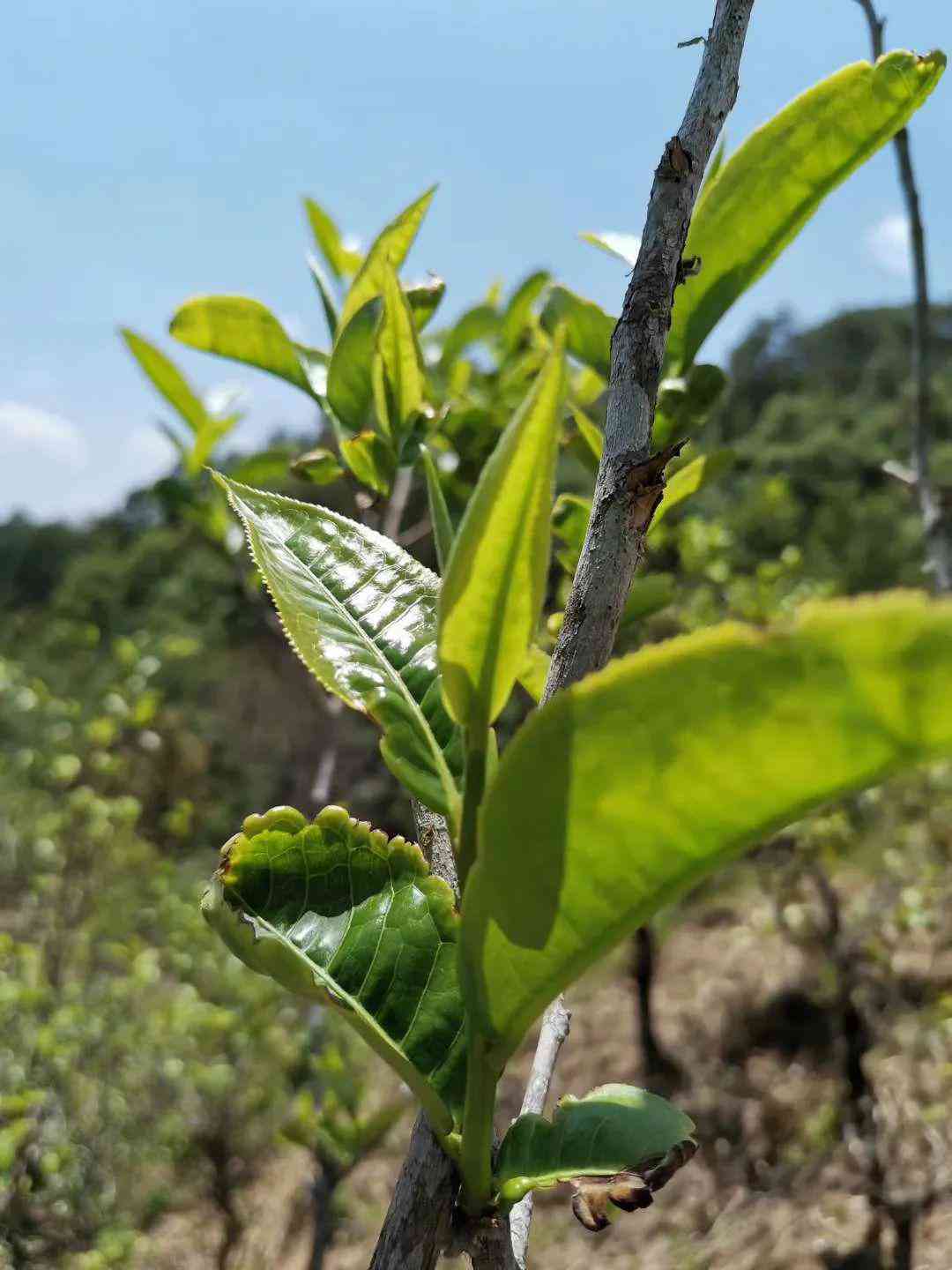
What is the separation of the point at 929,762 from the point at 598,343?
2.22 ft

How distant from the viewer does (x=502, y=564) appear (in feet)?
1.37

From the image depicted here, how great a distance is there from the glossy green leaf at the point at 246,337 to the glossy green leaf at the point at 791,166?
468 mm

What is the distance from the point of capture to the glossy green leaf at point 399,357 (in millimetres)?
832

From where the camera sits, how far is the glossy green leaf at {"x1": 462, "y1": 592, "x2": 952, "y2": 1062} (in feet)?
0.99

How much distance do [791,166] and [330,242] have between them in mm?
782

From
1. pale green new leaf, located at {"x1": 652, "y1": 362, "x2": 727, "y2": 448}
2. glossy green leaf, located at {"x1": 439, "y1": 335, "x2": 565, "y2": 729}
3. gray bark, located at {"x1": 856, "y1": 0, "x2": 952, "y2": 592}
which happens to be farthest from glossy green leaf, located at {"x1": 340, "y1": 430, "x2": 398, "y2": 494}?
gray bark, located at {"x1": 856, "y1": 0, "x2": 952, "y2": 592}

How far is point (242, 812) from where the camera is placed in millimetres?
8953

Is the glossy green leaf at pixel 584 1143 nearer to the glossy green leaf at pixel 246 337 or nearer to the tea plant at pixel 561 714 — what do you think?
the tea plant at pixel 561 714

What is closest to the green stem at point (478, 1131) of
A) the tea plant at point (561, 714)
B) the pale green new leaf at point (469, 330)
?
the tea plant at point (561, 714)

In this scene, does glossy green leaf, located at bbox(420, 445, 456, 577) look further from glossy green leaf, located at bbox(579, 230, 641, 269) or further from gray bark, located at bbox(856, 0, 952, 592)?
gray bark, located at bbox(856, 0, 952, 592)

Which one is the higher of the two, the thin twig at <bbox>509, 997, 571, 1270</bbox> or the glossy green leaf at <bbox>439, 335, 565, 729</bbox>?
the glossy green leaf at <bbox>439, 335, 565, 729</bbox>

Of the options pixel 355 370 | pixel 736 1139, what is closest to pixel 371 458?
pixel 355 370

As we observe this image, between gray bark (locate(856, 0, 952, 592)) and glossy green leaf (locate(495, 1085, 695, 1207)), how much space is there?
100 cm

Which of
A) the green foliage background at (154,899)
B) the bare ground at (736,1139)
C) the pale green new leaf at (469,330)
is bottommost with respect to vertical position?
the bare ground at (736,1139)
